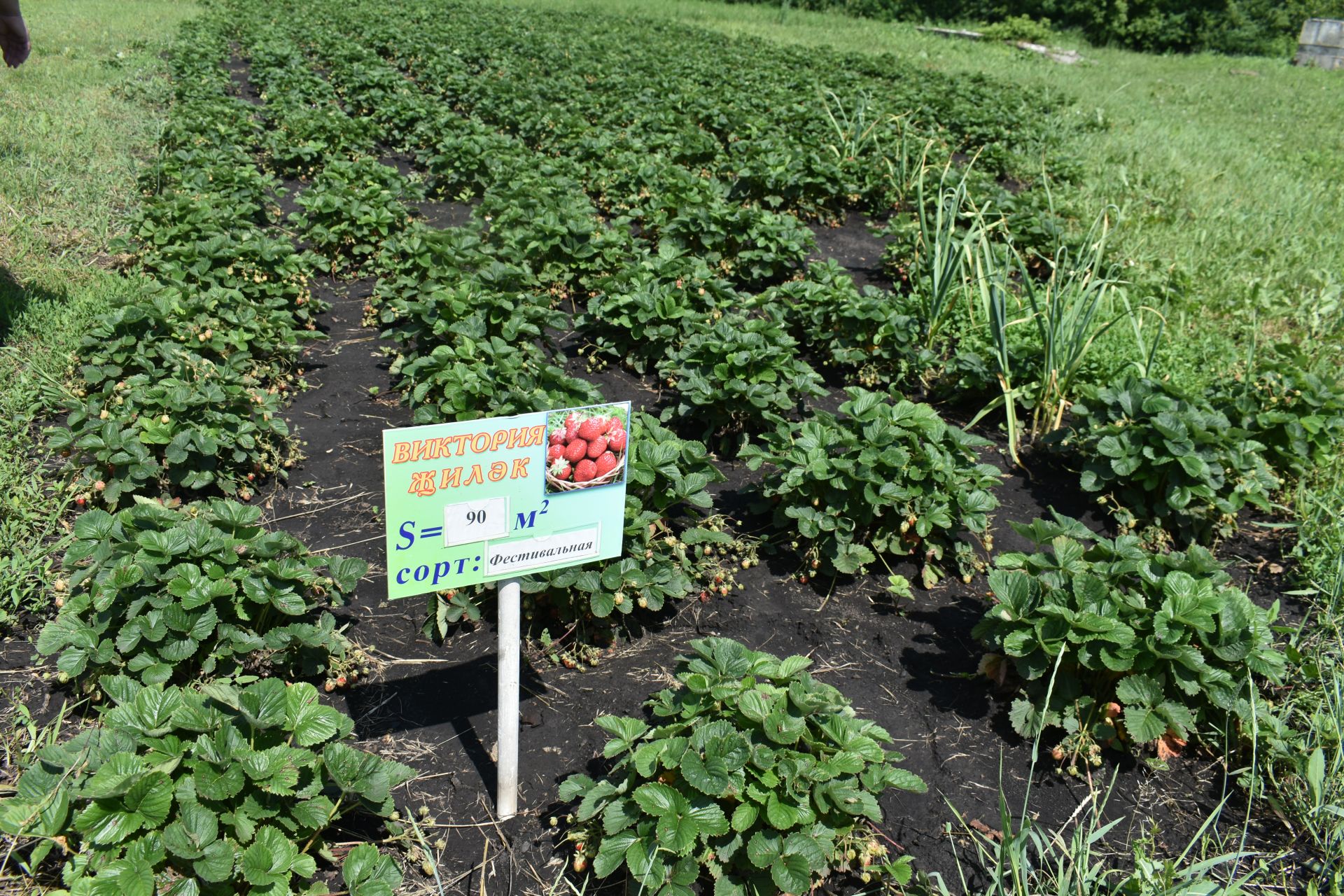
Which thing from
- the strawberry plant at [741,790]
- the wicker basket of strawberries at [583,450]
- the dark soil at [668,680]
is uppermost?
the wicker basket of strawberries at [583,450]

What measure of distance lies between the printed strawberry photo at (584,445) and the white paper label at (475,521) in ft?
0.41

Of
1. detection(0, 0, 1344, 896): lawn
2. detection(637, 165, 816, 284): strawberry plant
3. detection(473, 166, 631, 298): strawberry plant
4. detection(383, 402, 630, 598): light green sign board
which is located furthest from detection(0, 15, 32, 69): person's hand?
detection(383, 402, 630, 598): light green sign board

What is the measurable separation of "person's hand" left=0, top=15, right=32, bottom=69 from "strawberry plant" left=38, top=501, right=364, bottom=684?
3.16 meters

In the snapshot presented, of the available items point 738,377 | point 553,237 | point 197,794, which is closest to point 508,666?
point 197,794

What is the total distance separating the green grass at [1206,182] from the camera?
5.69 metres

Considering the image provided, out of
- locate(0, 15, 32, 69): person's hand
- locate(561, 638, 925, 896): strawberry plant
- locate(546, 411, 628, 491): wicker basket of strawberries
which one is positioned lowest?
locate(561, 638, 925, 896): strawberry plant

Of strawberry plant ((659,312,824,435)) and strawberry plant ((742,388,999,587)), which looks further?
strawberry plant ((659,312,824,435))

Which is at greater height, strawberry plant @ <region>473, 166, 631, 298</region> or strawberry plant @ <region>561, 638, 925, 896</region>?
strawberry plant @ <region>473, 166, 631, 298</region>

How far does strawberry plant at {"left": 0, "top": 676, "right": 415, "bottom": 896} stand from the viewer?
5.90 feet

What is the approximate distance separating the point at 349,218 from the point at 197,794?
15.3 feet

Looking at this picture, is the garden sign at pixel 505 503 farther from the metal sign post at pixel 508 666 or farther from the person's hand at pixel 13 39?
the person's hand at pixel 13 39

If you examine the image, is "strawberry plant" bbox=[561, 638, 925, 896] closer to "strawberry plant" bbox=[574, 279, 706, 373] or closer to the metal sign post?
the metal sign post

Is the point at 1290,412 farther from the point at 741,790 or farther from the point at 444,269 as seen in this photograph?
the point at 444,269

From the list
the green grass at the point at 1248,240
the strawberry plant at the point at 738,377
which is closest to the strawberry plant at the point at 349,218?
the strawberry plant at the point at 738,377
